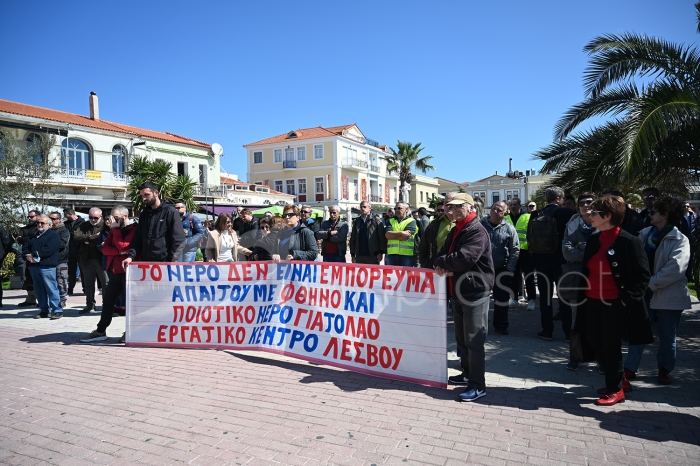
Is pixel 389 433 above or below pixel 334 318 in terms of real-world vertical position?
below

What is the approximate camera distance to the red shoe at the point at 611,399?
13.1 feet

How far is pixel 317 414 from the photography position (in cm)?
393

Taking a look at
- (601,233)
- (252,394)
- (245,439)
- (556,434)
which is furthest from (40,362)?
(601,233)

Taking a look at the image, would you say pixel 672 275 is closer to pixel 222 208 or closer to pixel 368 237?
pixel 368 237

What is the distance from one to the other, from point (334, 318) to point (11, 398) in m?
3.29

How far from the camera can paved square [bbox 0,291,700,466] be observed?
323 centimetres

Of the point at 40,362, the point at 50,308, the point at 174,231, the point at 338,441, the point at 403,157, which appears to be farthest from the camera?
the point at 403,157

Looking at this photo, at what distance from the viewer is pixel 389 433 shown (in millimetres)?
3543

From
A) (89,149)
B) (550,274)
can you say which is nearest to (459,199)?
(550,274)

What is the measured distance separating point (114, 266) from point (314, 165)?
2016 inches

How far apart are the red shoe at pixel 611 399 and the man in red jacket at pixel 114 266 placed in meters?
6.03

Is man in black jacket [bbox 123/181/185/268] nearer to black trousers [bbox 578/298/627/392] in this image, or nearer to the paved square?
the paved square

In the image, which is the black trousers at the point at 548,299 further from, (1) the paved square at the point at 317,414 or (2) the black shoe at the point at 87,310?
(2) the black shoe at the point at 87,310

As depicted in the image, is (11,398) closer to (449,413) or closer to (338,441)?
(338,441)
